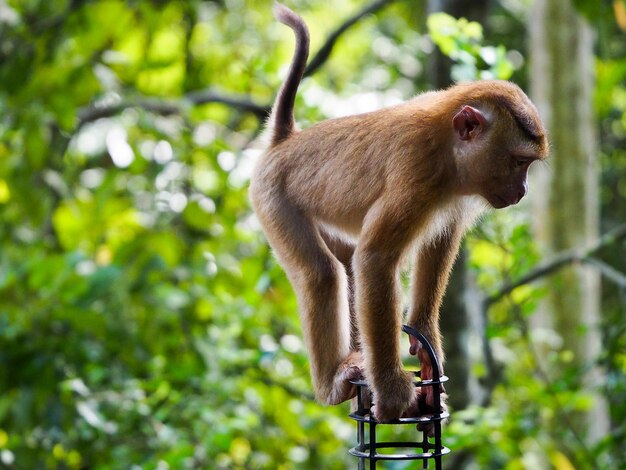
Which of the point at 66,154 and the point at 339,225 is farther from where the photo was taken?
the point at 66,154

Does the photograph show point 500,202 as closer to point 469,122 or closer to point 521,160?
point 521,160

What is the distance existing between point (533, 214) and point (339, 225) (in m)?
5.15

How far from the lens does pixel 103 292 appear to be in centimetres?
569

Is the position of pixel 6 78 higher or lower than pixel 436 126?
higher

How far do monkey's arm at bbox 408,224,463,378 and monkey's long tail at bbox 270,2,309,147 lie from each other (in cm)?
87

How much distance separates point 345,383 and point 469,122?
47.3 inches

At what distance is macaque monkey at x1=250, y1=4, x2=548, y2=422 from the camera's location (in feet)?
12.0

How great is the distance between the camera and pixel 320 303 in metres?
3.97

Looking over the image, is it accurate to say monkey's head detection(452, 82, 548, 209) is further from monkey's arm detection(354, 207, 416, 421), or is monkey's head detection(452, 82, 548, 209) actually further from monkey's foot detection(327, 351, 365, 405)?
monkey's foot detection(327, 351, 365, 405)

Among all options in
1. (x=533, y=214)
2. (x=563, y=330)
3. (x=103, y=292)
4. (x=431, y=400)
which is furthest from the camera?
(x=533, y=214)

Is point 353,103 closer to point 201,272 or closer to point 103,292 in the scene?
point 201,272

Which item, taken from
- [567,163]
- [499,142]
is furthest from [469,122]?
[567,163]

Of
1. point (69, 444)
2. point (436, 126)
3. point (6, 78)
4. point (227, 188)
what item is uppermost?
point (6, 78)

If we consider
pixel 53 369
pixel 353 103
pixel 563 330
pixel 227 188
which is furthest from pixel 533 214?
pixel 53 369
